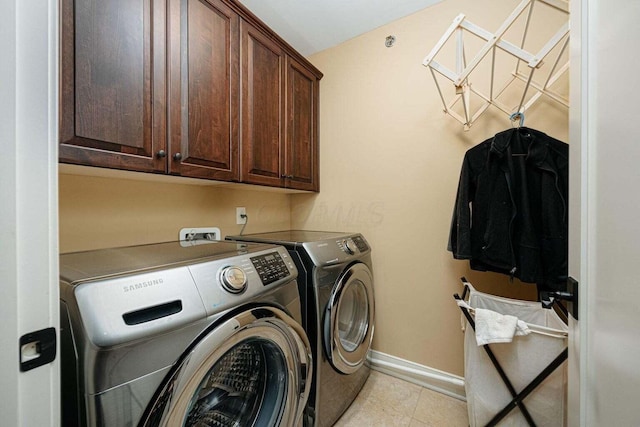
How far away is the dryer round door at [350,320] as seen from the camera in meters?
1.23

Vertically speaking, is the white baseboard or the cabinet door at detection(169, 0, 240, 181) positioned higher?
the cabinet door at detection(169, 0, 240, 181)

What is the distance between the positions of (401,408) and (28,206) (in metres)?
1.83

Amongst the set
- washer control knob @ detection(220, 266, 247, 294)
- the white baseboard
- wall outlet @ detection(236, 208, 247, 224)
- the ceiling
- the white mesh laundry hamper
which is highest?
the ceiling

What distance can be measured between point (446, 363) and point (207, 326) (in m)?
1.55

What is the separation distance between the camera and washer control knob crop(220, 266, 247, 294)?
79cm

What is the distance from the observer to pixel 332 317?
121cm

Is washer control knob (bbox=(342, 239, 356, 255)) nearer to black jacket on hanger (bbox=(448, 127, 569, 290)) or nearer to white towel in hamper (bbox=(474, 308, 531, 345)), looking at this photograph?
black jacket on hanger (bbox=(448, 127, 569, 290))

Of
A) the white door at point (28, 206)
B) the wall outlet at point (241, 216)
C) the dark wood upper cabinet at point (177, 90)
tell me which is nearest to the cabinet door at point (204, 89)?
the dark wood upper cabinet at point (177, 90)

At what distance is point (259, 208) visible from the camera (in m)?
1.94

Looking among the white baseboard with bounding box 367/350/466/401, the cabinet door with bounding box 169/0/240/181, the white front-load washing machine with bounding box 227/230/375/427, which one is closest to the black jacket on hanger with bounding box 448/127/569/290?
the white front-load washing machine with bounding box 227/230/375/427

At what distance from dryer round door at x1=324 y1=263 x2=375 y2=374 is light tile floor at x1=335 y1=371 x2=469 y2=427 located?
263mm

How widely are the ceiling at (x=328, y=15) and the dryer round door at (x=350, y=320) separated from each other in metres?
1.61

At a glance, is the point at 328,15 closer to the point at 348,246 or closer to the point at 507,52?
the point at 507,52

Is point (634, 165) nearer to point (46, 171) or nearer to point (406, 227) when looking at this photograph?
point (46, 171)
